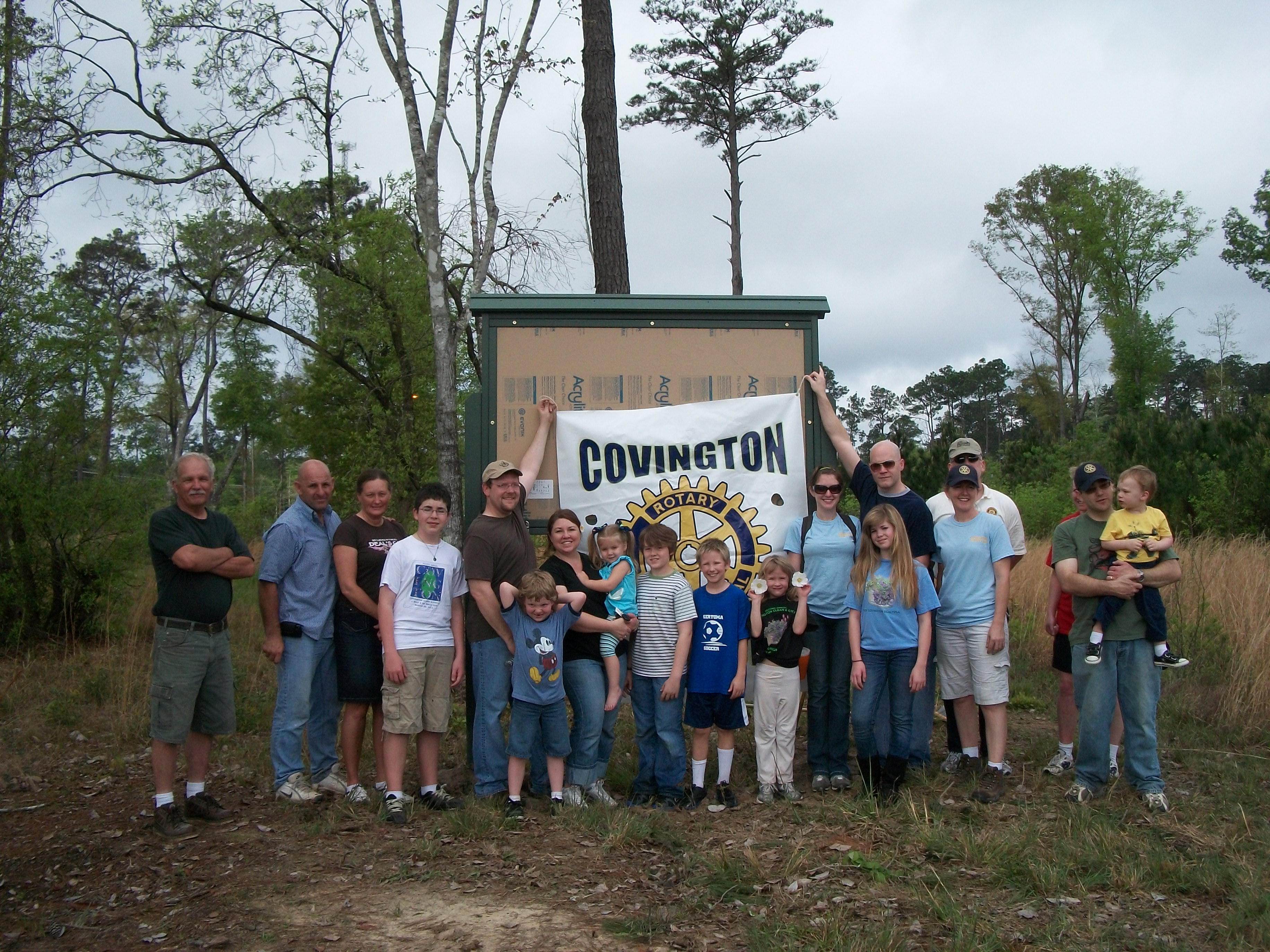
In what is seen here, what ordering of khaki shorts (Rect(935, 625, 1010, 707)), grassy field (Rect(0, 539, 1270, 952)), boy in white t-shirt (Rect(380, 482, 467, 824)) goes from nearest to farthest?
grassy field (Rect(0, 539, 1270, 952)) < boy in white t-shirt (Rect(380, 482, 467, 824)) < khaki shorts (Rect(935, 625, 1010, 707))

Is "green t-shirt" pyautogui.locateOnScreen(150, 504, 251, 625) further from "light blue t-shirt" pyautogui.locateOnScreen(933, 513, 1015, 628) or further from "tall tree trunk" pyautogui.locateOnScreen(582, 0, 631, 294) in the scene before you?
"tall tree trunk" pyautogui.locateOnScreen(582, 0, 631, 294)

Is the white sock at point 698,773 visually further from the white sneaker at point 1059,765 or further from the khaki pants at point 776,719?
the white sneaker at point 1059,765

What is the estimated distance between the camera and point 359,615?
18.7ft

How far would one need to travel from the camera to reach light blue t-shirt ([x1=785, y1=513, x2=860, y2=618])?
5.73m

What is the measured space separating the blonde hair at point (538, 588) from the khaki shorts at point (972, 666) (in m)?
2.29

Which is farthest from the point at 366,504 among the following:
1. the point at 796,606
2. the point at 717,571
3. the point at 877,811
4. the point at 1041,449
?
the point at 1041,449

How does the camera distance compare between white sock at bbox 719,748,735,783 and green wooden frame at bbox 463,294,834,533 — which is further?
green wooden frame at bbox 463,294,834,533

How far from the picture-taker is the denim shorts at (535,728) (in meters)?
5.40

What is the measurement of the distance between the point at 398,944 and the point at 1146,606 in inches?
160

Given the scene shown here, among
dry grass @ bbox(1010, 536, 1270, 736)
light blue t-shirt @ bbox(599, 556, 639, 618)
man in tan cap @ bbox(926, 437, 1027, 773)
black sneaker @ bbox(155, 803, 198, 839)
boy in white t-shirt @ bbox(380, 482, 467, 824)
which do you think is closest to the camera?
black sneaker @ bbox(155, 803, 198, 839)

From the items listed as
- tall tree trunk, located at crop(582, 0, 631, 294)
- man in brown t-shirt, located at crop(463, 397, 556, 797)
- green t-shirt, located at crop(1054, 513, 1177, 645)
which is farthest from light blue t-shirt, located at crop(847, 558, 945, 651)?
tall tree trunk, located at crop(582, 0, 631, 294)

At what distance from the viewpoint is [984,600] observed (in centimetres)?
573

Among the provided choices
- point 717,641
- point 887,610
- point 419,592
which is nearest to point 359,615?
point 419,592

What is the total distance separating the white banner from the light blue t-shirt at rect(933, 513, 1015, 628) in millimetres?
930
